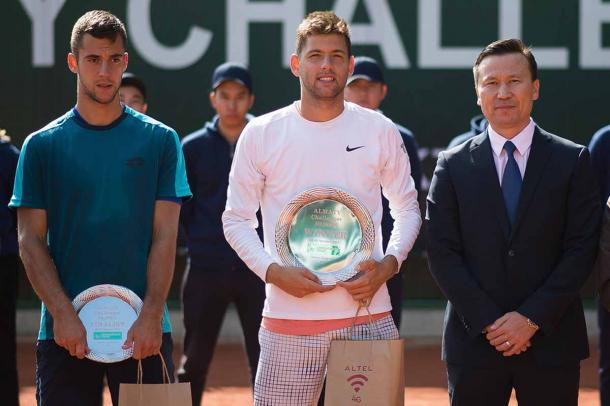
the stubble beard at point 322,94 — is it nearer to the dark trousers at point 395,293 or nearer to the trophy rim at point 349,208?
the trophy rim at point 349,208

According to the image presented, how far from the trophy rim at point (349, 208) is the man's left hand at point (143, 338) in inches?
22.3

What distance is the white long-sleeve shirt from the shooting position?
4.34 m

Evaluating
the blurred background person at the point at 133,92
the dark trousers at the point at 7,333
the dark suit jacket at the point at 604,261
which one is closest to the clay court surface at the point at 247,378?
the dark trousers at the point at 7,333

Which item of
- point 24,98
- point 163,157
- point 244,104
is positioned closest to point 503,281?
point 163,157

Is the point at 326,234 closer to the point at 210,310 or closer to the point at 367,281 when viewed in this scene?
the point at 367,281

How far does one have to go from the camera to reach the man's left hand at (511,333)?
4.16m

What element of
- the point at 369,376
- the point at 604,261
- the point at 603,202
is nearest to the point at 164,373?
the point at 369,376

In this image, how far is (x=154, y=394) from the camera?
4.00 metres

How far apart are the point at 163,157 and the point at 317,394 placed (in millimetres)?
1085

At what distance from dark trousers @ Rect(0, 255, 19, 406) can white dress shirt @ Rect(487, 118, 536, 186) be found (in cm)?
295

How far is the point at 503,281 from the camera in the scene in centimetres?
428

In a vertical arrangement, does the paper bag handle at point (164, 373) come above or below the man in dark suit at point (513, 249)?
below

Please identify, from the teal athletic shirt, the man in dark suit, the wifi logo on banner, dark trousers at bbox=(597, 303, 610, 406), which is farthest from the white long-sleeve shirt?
dark trousers at bbox=(597, 303, 610, 406)

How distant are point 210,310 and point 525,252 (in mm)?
2675
